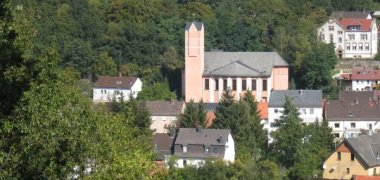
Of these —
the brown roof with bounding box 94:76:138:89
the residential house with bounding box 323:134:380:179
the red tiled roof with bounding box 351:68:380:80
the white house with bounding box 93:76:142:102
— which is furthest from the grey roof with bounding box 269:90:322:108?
the residential house with bounding box 323:134:380:179

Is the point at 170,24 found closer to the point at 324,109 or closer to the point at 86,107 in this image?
the point at 324,109

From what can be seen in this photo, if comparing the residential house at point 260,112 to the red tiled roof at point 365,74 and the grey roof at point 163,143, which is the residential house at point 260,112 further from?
the red tiled roof at point 365,74

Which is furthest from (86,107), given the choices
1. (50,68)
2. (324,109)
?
(324,109)

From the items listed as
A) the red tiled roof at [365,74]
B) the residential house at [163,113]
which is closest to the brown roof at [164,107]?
the residential house at [163,113]

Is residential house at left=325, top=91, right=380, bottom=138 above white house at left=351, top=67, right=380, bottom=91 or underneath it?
underneath

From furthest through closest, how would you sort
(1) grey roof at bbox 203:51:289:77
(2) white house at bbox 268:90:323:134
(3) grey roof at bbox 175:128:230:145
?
(1) grey roof at bbox 203:51:289:77
(2) white house at bbox 268:90:323:134
(3) grey roof at bbox 175:128:230:145

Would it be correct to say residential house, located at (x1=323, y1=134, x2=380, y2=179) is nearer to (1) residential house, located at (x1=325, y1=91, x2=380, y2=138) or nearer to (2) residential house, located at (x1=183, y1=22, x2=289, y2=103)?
(1) residential house, located at (x1=325, y1=91, x2=380, y2=138)
